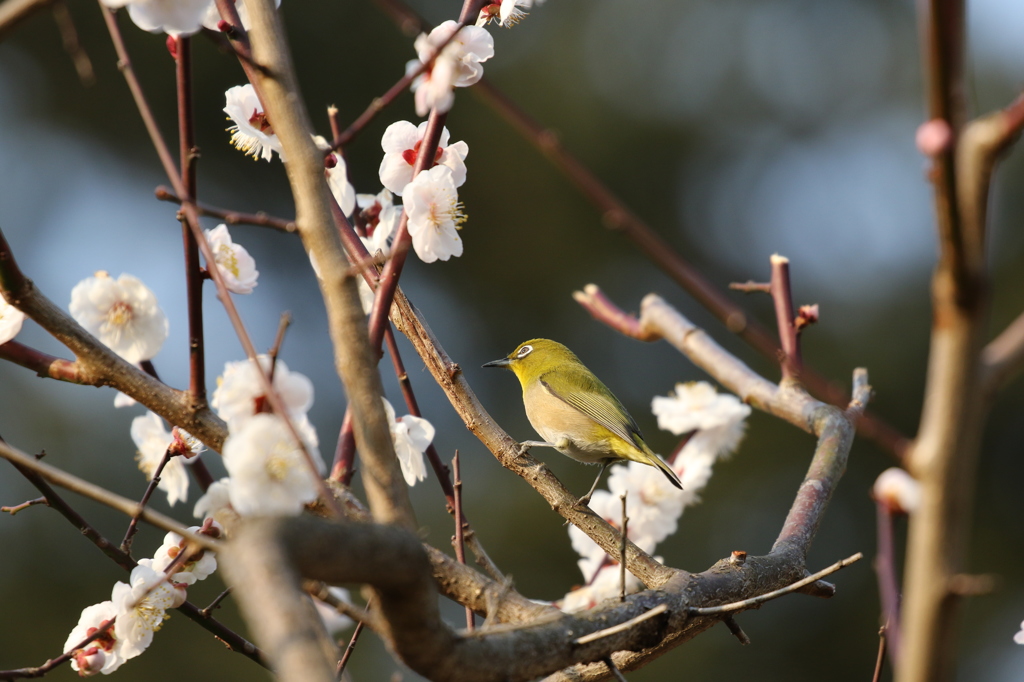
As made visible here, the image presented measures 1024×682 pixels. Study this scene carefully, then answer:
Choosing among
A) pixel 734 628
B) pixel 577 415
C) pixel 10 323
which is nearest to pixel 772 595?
pixel 734 628

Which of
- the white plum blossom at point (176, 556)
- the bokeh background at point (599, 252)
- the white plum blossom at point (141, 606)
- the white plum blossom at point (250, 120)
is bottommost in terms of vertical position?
the white plum blossom at point (141, 606)

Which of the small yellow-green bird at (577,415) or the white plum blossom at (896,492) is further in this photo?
the small yellow-green bird at (577,415)

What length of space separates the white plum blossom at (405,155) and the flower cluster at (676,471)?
1.19m

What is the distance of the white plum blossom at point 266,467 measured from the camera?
1.02 m

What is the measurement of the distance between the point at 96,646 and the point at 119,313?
0.64m

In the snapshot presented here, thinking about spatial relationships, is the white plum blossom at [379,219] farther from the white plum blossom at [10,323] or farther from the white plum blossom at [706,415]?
the white plum blossom at [706,415]

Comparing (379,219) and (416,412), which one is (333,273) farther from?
(379,219)

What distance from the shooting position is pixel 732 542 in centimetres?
1005

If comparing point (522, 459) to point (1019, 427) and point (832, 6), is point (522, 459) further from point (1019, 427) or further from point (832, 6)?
point (832, 6)

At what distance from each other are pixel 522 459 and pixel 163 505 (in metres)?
7.30

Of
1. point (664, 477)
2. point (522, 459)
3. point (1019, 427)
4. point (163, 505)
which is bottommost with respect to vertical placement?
point (522, 459)

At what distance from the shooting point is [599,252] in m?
11.7

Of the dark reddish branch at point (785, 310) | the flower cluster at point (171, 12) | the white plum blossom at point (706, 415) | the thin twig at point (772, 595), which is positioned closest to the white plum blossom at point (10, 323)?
the flower cluster at point (171, 12)

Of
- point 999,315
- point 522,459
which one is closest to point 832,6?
point 999,315
